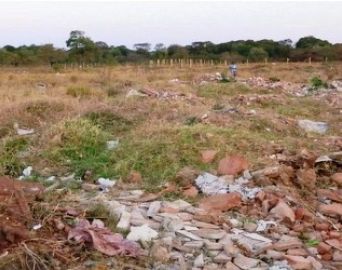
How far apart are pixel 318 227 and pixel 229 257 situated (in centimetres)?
101

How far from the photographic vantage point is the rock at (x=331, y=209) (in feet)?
14.6

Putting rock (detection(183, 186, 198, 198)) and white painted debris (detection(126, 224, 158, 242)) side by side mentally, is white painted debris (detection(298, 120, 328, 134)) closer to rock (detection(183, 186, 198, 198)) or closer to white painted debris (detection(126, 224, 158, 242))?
rock (detection(183, 186, 198, 198))

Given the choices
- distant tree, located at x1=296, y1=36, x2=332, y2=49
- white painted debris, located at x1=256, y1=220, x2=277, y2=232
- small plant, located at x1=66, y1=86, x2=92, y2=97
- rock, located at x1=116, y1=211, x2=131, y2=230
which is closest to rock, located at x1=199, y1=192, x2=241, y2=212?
white painted debris, located at x1=256, y1=220, x2=277, y2=232

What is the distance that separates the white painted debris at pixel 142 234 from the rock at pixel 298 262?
97 cm

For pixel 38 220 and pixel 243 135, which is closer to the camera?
pixel 38 220

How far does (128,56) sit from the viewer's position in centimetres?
4434

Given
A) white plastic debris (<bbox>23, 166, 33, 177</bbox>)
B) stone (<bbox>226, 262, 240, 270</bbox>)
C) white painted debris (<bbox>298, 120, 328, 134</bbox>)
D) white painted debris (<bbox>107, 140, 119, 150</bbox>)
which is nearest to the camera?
stone (<bbox>226, 262, 240, 270</bbox>)

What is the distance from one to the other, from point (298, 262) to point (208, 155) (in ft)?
6.97

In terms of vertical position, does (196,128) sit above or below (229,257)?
above

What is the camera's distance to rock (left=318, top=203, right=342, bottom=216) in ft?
14.6

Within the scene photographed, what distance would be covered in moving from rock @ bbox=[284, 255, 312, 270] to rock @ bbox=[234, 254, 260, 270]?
8.6 inches

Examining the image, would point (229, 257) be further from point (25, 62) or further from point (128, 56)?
point (128, 56)

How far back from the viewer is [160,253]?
11.5 feet

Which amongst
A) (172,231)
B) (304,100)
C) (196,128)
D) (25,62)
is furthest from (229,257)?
(25,62)
